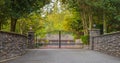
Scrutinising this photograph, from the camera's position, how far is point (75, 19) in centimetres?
3550

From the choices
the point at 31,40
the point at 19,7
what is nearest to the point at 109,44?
the point at 19,7

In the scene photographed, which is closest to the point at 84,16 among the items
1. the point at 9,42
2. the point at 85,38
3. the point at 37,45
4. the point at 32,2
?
the point at 85,38

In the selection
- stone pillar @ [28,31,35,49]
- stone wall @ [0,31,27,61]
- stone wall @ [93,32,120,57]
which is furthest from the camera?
stone pillar @ [28,31,35,49]

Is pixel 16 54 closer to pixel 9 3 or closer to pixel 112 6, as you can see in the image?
pixel 9 3

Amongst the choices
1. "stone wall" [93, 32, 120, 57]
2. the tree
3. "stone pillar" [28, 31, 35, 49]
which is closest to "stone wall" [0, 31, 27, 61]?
the tree

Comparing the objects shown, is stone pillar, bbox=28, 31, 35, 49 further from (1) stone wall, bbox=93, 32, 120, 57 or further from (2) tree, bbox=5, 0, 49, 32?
(2) tree, bbox=5, 0, 49, 32

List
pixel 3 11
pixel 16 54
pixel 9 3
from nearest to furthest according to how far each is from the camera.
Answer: pixel 16 54 < pixel 9 3 < pixel 3 11

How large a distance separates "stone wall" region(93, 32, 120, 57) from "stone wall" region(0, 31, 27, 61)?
17.6ft

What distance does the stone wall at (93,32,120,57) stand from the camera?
16125 mm

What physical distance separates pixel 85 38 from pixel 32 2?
9081mm

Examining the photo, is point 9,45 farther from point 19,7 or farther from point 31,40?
point 31,40

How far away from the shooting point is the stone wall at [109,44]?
16125 millimetres

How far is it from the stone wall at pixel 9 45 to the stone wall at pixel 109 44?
17.6 ft

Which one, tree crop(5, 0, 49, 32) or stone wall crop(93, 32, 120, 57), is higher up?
tree crop(5, 0, 49, 32)
